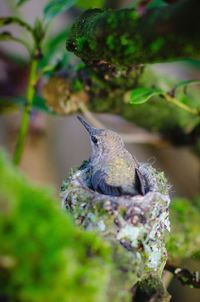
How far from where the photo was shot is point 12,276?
21.8 inches

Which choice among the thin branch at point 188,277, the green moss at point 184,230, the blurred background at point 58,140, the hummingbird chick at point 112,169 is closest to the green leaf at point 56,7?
the hummingbird chick at point 112,169

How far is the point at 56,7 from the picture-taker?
175 centimetres

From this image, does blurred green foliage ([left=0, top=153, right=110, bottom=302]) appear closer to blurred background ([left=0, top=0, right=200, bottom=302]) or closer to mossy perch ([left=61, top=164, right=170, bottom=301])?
mossy perch ([left=61, top=164, right=170, bottom=301])

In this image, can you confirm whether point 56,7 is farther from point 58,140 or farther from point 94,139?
point 58,140

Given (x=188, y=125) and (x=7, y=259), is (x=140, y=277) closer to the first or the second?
(x=7, y=259)

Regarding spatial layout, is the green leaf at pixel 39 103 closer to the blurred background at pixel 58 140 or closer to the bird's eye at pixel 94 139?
the blurred background at pixel 58 140

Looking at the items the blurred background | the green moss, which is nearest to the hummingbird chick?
the green moss

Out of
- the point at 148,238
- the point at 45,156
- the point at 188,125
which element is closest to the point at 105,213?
the point at 148,238

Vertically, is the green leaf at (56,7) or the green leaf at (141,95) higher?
the green leaf at (56,7)

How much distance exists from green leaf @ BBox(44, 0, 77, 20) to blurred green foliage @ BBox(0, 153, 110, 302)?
127 cm

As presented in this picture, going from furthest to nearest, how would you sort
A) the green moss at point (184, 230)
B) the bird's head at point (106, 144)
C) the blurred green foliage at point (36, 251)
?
the green moss at point (184, 230) < the bird's head at point (106, 144) < the blurred green foliage at point (36, 251)

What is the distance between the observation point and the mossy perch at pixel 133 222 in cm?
87

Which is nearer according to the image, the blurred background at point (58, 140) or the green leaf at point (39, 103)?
the green leaf at point (39, 103)

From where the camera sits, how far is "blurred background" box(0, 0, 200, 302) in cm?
303
